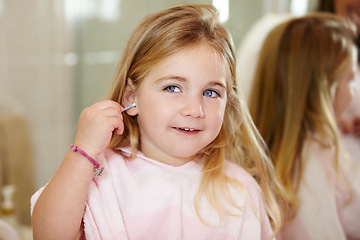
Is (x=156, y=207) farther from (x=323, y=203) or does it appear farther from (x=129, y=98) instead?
(x=323, y=203)

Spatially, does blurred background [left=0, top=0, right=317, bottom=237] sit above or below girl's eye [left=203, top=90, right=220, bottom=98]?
below

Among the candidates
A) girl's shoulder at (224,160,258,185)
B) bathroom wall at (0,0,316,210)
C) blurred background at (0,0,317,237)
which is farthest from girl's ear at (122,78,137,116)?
bathroom wall at (0,0,316,210)

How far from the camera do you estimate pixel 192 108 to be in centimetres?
81

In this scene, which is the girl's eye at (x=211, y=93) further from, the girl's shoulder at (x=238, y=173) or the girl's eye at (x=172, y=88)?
the girl's shoulder at (x=238, y=173)

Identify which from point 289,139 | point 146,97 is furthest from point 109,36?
point 146,97

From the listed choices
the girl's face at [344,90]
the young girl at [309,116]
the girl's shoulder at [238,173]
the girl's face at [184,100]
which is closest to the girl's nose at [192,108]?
the girl's face at [184,100]

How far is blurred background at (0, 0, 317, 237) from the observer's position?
1.65 meters

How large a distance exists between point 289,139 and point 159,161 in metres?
0.49

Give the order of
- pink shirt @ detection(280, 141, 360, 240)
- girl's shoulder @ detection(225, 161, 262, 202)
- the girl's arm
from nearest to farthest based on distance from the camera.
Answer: the girl's arm < girl's shoulder @ detection(225, 161, 262, 202) < pink shirt @ detection(280, 141, 360, 240)

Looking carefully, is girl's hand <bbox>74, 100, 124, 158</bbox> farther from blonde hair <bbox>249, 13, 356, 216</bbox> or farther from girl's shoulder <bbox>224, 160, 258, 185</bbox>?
blonde hair <bbox>249, 13, 356, 216</bbox>

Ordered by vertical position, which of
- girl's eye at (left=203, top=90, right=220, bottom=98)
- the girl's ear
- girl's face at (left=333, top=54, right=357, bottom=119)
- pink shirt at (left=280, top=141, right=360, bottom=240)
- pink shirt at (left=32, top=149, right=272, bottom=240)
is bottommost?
pink shirt at (left=280, top=141, right=360, bottom=240)

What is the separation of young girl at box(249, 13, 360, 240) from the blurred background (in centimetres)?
39

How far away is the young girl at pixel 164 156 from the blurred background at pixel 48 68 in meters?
0.70

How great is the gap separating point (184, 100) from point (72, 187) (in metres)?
0.27
